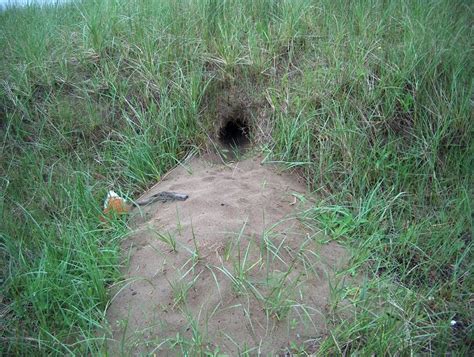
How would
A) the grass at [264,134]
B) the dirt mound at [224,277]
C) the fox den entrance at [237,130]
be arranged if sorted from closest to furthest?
the dirt mound at [224,277], the grass at [264,134], the fox den entrance at [237,130]

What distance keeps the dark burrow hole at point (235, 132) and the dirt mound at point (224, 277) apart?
0.73 m

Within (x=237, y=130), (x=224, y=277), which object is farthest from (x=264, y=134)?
(x=224, y=277)

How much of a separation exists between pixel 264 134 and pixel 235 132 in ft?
1.39

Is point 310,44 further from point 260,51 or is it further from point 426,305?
point 426,305

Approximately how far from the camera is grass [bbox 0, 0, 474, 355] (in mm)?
2559

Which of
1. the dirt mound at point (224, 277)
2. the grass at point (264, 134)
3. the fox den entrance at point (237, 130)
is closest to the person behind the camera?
the dirt mound at point (224, 277)

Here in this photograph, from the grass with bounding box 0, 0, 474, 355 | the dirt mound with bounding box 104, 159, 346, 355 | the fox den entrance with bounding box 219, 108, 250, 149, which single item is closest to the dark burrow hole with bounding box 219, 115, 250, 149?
the fox den entrance with bounding box 219, 108, 250, 149

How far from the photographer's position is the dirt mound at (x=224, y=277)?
2.34 metres

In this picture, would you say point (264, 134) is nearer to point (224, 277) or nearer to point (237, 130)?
point (237, 130)

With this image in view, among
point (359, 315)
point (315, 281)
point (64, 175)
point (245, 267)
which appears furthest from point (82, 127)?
point (359, 315)

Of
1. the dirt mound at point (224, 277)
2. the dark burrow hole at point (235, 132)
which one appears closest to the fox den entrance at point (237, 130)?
the dark burrow hole at point (235, 132)

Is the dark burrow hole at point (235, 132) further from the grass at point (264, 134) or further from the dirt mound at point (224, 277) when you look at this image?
the dirt mound at point (224, 277)

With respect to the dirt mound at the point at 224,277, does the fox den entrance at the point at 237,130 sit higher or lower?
higher

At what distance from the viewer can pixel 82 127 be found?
3.83 meters
